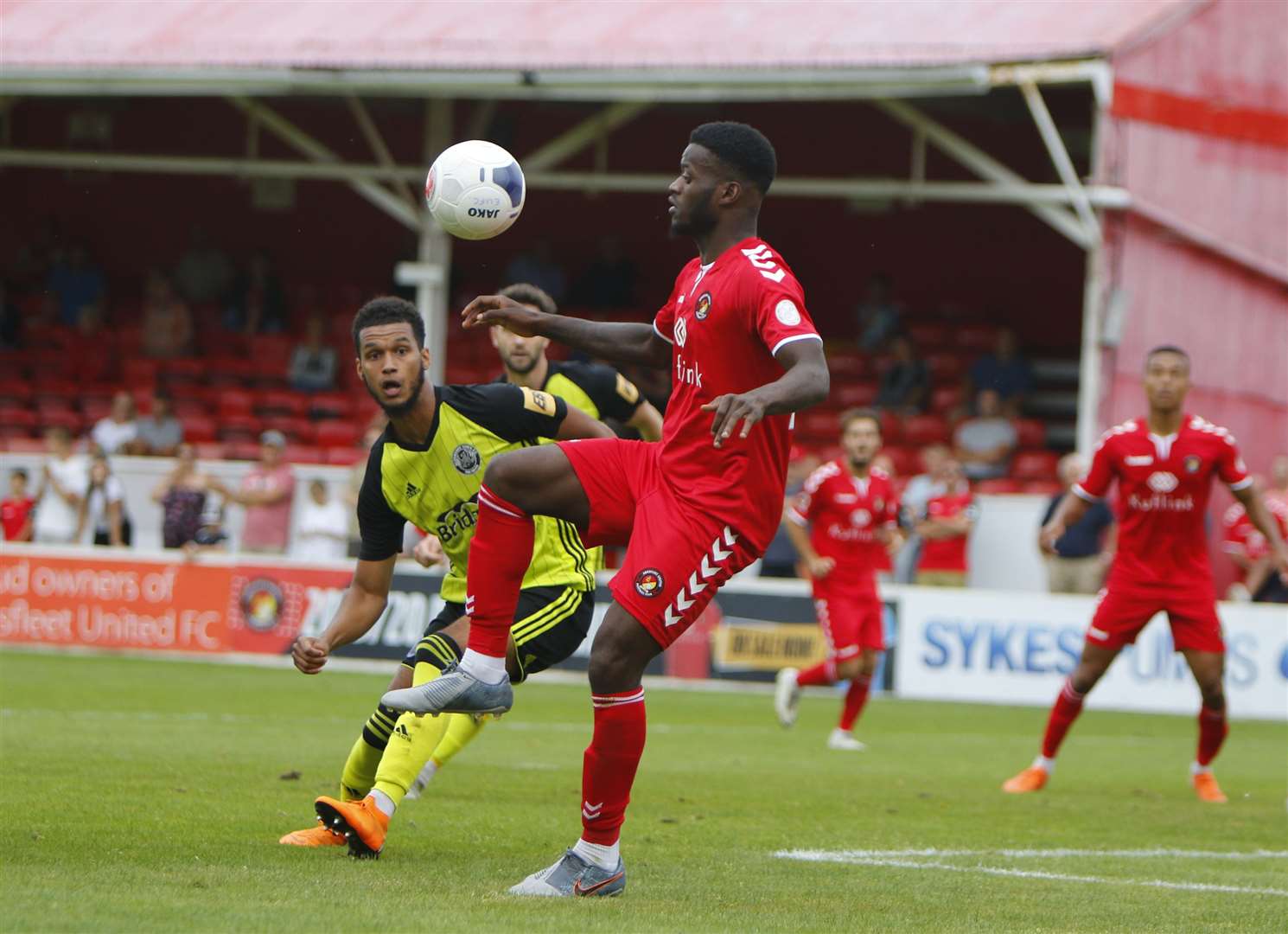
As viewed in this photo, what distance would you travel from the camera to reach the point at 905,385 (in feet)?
78.3

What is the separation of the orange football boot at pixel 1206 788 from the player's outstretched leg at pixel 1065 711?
0.76 metres

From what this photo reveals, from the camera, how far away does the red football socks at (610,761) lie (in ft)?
21.0

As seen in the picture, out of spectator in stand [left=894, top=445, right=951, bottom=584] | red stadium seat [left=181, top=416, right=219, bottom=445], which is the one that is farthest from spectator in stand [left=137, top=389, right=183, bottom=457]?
spectator in stand [left=894, top=445, right=951, bottom=584]

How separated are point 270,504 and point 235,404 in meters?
4.82

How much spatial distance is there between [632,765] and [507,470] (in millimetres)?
1041

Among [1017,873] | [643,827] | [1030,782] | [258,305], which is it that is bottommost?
[1030,782]

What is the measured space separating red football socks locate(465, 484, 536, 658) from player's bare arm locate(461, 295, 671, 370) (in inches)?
23.3

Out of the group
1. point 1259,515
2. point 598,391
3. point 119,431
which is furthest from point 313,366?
point 598,391

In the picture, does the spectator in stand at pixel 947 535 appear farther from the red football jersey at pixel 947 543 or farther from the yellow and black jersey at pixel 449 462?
the yellow and black jersey at pixel 449 462

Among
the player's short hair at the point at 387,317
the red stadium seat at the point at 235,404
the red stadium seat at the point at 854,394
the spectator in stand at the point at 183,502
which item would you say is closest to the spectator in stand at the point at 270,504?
the spectator in stand at the point at 183,502

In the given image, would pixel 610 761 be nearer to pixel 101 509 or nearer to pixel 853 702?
pixel 853 702

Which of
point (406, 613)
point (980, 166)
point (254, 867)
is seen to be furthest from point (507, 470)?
point (980, 166)

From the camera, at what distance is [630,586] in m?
6.29

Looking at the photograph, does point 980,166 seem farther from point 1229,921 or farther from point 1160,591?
point 1229,921
